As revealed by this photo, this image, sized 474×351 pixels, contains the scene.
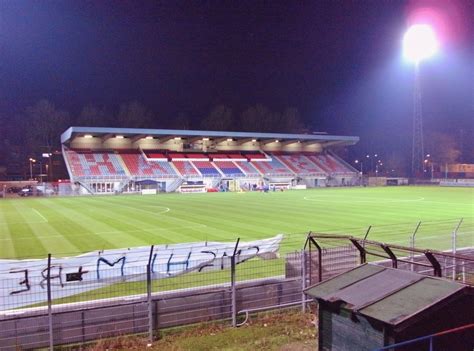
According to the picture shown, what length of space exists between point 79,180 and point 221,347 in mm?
49754

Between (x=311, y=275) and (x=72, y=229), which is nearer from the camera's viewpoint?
(x=311, y=275)

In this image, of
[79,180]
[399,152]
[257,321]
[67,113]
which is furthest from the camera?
[399,152]

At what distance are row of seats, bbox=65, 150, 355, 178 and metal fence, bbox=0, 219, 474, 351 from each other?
47.1 metres

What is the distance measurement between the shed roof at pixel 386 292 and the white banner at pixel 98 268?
129 inches

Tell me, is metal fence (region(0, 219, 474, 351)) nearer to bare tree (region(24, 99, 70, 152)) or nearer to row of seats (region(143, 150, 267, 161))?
row of seats (region(143, 150, 267, 161))

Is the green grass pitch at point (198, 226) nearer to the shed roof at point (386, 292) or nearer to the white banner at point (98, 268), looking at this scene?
the white banner at point (98, 268)

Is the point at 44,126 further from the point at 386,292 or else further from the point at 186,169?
the point at 386,292

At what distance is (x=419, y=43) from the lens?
5169 centimetres

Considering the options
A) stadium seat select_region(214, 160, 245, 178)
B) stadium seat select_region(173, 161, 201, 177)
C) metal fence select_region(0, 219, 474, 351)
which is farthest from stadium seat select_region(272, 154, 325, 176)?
metal fence select_region(0, 219, 474, 351)

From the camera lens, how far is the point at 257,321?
792 cm

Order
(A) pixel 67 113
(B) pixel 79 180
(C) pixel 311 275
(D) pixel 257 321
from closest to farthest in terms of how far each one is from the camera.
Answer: (D) pixel 257 321, (C) pixel 311 275, (B) pixel 79 180, (A) pixel 67 113

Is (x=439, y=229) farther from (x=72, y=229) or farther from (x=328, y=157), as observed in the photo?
(x=328, y=157)

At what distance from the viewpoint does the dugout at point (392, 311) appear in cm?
443

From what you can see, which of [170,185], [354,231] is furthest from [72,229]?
[170,185]
